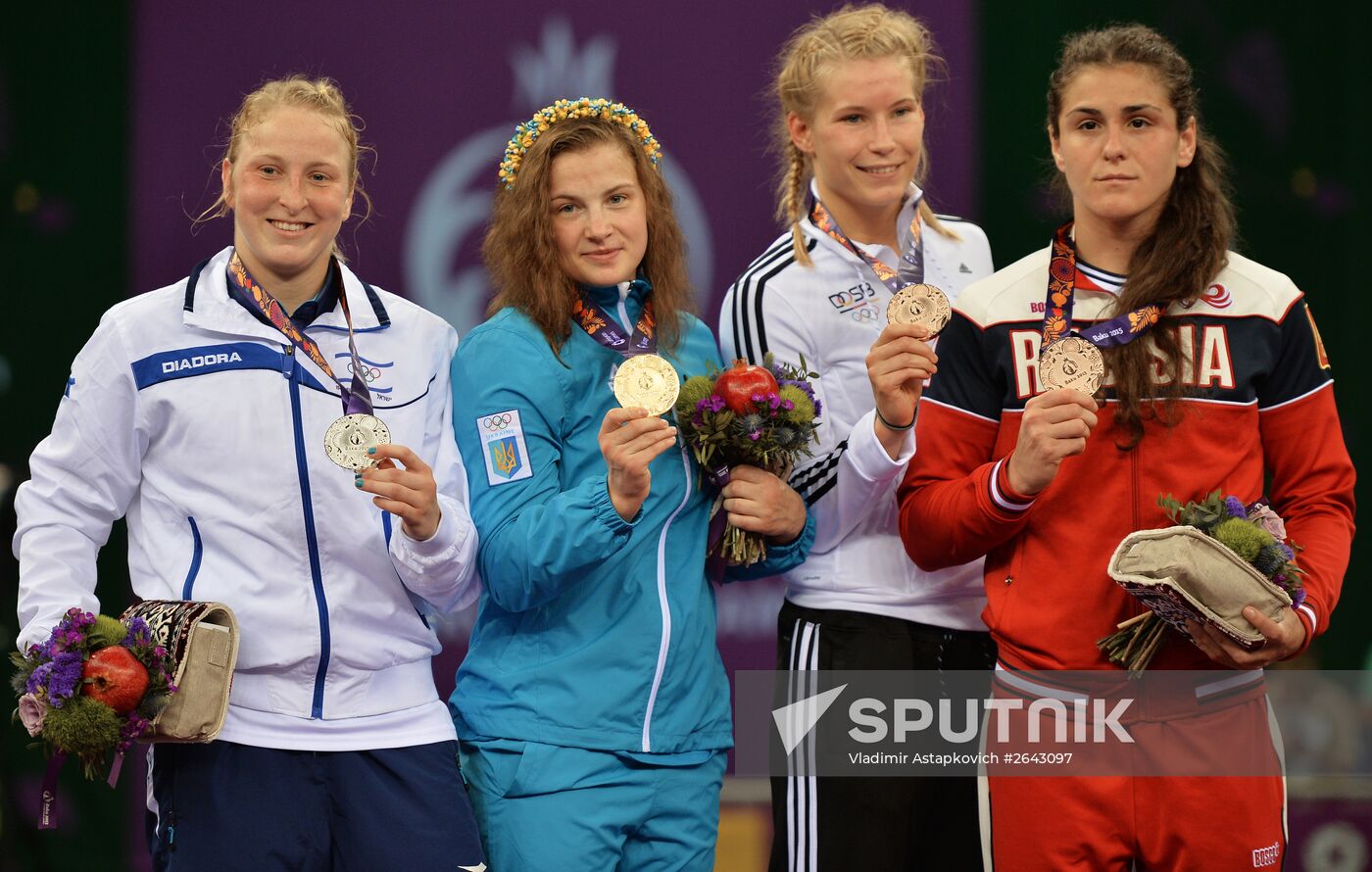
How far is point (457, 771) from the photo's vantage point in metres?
2.81

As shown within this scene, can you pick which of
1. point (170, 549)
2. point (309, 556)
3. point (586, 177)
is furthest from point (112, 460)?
point (586, 177)

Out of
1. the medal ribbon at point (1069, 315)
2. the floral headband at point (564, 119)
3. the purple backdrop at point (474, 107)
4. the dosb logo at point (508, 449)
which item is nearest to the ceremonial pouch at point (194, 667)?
the dosb logo at point (508, 449)

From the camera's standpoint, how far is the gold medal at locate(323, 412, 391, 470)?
104 inches

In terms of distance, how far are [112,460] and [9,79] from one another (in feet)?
8.89

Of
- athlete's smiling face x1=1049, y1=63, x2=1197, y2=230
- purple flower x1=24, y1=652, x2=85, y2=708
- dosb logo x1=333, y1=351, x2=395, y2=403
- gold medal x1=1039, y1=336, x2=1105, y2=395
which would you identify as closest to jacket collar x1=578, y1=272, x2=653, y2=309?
dosb logo x1=333, y1=351, x2=395, y2=403

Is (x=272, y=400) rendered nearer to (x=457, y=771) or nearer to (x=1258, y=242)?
(x=457, y=771)

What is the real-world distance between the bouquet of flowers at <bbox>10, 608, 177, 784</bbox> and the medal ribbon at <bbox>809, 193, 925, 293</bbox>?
178 cm

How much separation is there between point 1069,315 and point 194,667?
180 cm

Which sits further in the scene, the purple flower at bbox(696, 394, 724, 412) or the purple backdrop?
the purple backdrop

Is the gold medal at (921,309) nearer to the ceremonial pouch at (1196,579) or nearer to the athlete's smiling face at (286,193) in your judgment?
the ceremonial pouch at (1196,579)

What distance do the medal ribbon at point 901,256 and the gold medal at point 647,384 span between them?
2.59 feet

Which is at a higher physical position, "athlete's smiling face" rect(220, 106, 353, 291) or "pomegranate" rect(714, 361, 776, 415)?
"athlete's smiling face" rect(220, 106, 353, 291)

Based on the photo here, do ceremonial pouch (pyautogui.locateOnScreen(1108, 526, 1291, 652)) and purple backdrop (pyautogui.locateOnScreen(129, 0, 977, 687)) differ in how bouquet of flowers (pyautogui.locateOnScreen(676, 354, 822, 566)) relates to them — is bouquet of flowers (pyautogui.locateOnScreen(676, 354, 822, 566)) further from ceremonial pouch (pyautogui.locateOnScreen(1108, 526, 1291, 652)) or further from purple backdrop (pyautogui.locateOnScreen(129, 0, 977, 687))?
purple backdrop (pyautogui.locateOnScreen(129, 0, 977, 687))

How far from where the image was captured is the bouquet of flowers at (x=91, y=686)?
246cm
